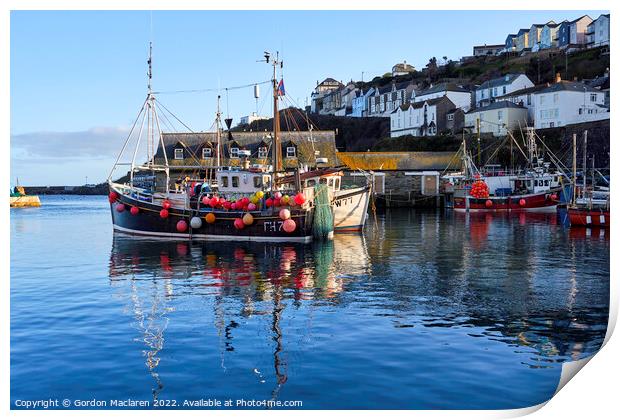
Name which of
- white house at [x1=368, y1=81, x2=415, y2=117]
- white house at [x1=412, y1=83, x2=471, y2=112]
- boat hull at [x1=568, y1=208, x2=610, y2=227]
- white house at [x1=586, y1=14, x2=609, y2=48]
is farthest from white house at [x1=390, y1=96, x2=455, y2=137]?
boat hull at [x1=568, y1=208, x2=610, y2=227]

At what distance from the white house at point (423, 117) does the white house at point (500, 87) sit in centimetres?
425

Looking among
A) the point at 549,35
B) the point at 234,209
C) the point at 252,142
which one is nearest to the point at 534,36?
the point at 549,35

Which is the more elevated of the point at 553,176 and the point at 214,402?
the point at 553,176

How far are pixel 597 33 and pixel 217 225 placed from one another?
285ft

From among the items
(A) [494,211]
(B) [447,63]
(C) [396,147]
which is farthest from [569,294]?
(B) [447,63]

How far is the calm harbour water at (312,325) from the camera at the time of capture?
8711 millimetres

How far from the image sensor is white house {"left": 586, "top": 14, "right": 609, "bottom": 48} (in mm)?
91494

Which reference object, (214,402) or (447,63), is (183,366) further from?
(447,63)

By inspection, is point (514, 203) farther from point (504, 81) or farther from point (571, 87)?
point (504, 81)

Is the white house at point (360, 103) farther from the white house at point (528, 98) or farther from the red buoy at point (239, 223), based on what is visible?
the red buoy at point (239, 223)

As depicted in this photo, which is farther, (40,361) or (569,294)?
(569,294)

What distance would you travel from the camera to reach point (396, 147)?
8088 centimetres

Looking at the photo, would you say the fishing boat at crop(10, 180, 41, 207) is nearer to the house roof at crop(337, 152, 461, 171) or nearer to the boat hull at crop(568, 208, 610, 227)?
the house roof at crop(337, 152, 461, 171)

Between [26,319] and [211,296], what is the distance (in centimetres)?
402
